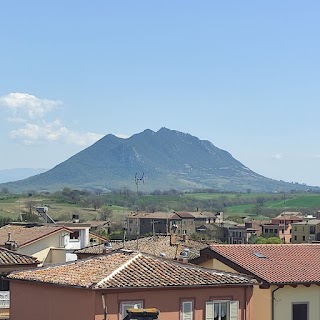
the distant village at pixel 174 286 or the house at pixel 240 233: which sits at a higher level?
the distant village at pixel 174 286

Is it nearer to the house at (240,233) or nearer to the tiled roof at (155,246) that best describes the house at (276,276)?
the tiled roof at (155,246)

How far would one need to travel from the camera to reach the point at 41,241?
51344 mm

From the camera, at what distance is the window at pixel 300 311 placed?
27625 millimetres

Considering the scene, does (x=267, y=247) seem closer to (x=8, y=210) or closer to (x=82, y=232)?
(x=82, y=232)

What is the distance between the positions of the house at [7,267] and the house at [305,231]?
110253 mm

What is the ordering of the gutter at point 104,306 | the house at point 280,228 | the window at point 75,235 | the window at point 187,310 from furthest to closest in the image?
the house at point 280,228, the window at point 75,235, the window at point 187,310, the gutter at point 104,306

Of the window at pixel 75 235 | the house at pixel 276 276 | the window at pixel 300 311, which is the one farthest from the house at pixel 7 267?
the window at pixel 75 235

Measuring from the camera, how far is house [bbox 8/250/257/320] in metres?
22.4

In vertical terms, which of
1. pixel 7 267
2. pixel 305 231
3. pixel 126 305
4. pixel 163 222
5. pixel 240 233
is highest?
pixel 7 267

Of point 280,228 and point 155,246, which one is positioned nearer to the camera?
point 155,246

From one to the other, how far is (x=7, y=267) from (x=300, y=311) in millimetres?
11132

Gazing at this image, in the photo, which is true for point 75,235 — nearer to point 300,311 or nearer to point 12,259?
point 12,259

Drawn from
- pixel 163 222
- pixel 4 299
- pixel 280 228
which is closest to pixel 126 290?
pixel 4 299

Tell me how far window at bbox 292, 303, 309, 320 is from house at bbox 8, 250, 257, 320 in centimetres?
287
